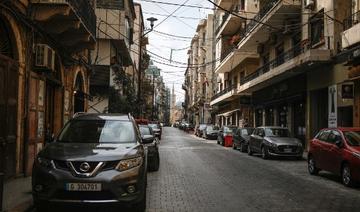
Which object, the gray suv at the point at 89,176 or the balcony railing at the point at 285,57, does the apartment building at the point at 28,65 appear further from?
the balcony railing at the point at 285,57

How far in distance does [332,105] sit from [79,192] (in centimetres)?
1759

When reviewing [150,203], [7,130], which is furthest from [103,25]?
[150,203]

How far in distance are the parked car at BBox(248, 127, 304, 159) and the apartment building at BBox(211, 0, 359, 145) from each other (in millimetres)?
2063

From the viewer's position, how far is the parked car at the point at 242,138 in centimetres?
2747

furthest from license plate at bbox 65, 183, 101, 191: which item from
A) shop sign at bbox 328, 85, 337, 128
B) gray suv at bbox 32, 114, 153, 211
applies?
shop sign at bbox 328, 85, 337, 128

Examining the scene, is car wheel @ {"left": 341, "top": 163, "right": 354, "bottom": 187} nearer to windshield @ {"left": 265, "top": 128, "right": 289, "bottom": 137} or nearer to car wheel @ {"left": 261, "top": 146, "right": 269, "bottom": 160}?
car wheel @ {"left": 261, "top": 146, "right": 269, "bottom": 160}

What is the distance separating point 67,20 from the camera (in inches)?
596

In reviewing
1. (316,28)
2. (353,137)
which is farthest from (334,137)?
(316,28)

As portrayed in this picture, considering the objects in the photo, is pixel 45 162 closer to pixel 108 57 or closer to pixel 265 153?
pixel 265 153

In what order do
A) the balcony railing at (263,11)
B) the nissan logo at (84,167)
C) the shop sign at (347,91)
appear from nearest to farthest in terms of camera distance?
1. the nissan logo at (84,167)
2. the shop sign at (347,91)
3. the balcony railing at (263,11)

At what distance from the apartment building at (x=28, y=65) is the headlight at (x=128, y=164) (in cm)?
256

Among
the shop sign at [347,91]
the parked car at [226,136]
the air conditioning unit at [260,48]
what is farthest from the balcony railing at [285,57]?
the shop sign at [347,91]

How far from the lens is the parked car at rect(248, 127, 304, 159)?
21.7m

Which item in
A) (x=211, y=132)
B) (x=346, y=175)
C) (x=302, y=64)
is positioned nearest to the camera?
(x=346, y=175)
